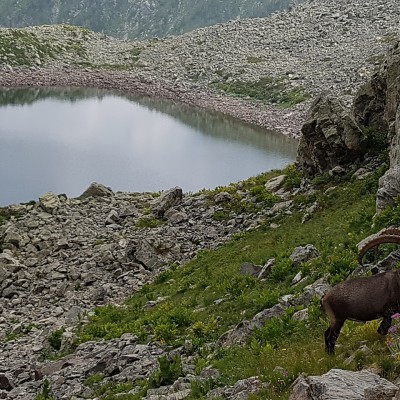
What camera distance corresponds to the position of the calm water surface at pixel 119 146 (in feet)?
187

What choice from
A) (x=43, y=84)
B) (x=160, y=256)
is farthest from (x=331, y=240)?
(x=43, y=84)

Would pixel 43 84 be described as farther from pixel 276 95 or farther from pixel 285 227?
pixel 285 227

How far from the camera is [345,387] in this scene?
8.37 meters

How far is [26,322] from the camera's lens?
2570 centimetres

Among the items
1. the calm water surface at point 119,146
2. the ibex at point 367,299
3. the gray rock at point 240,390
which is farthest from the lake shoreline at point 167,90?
the ibex at point 367,299

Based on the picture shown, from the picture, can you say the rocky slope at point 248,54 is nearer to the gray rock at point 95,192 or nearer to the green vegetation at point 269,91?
the green vegetation at point 269,91

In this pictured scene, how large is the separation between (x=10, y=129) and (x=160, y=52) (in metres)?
60.6

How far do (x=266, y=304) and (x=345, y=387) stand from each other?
8.83 m

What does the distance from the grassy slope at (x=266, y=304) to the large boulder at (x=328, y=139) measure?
1.94 meters

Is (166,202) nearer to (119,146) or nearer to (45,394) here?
(45,394)

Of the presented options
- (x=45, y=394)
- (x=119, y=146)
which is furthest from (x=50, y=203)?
(x=119, y=146)

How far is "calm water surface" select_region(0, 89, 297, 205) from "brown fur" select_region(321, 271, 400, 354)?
41682 millimetres

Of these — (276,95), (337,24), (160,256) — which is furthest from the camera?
(337,24)

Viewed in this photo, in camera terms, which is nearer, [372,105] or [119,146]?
[372,105]
